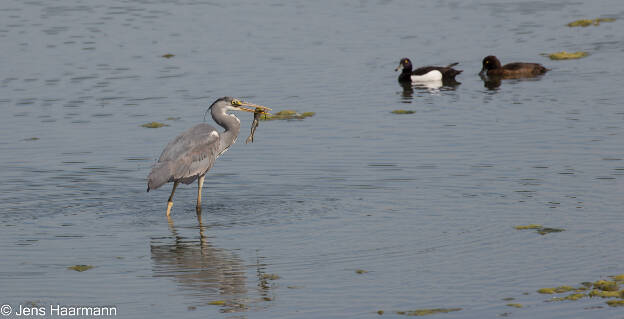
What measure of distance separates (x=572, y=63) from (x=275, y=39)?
9400 mm

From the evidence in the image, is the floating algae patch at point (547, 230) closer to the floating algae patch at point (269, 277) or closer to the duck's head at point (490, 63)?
the floating algae patch at point (269, 277)

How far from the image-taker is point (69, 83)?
2753 cm

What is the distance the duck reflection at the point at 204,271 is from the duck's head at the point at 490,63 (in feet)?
49.0

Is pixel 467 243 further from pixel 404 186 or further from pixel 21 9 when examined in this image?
pixel 21 9

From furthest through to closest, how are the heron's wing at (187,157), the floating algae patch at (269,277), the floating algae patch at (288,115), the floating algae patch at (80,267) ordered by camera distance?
the floating algae patch at (288,115) → the heron's wing at (187,157) → the floating algae patch at (80,267) → the floating algae patch at (269,277)

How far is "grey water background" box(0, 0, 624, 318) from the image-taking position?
40.0 ft

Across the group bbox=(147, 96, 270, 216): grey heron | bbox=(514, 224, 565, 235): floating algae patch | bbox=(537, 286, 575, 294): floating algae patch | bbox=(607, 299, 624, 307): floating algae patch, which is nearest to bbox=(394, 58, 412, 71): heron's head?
bbox=(147, 96, 270, 216): grey heron

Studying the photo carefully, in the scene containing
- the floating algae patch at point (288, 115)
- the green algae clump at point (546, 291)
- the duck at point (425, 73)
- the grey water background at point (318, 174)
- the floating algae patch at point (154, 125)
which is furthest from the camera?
the duck at point (425, 73)

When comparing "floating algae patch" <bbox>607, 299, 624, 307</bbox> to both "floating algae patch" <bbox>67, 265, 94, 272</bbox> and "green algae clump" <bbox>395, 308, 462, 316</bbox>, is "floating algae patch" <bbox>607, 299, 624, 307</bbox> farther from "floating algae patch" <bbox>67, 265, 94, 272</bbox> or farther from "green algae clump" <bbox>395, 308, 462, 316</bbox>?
"floating algae patch" <bbox>67, 265, 94, 272</bbox>

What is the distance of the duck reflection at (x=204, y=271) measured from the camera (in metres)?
11.8

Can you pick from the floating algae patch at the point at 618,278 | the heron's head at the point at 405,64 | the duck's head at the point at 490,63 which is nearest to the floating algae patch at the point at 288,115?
the heron's head at the point at 405,64

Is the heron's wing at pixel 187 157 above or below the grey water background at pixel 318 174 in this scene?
above

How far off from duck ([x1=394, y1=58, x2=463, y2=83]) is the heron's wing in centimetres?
1229

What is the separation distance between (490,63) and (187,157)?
14.0m
